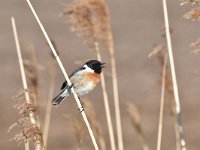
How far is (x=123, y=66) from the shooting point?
83.3 feet

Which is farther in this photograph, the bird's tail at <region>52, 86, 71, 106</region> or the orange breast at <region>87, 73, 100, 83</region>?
the orange breast at <region>87, 73, 100, 83</region>

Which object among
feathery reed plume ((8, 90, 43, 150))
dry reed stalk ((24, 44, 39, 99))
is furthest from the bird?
feathery reed plume ((8, 90, 43, 150))

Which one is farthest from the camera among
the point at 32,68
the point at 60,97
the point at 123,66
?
the point at 123,66

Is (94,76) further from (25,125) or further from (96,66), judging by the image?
(25,125)

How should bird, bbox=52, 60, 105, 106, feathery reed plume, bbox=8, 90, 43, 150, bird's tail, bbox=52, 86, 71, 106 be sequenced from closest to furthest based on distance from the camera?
1. feathery reed plume, bbox=8, 90, 43, 150
2. bird's tail, bbox=52, 86, 71, 106
3. bird, bbox=52, 60, 105, 106

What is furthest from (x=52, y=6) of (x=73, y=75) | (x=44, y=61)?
(x=73, y=75)

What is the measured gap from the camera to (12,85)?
22.5 m

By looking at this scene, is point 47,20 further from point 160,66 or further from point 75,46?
point 160,66

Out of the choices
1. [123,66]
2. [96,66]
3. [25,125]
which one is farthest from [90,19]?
[123,66]

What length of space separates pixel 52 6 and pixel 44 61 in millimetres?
9206

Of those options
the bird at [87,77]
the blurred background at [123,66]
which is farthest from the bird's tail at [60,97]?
the blurred background at [123,66]

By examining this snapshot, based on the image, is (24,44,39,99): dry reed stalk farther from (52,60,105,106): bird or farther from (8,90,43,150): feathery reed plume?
(8,90,43,150): feathery reed plume

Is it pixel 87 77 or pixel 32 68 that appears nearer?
pixel 32 68

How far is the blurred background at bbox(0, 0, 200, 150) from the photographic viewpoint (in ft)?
61.5
